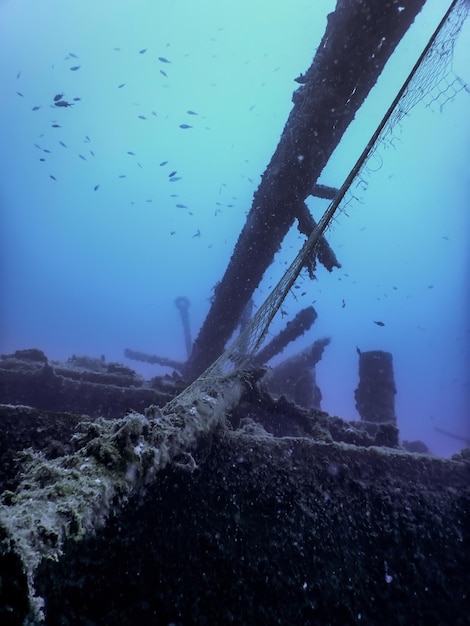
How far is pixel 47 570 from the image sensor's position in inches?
57.6

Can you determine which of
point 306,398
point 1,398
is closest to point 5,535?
point 1,398

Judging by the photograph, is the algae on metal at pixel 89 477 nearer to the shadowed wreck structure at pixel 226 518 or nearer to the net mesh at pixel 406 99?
the shadowed wreck structure at pixel 226 518

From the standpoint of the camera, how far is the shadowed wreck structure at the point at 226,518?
1.46 meters

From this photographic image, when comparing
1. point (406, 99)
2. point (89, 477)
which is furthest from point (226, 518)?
point (406, 99)

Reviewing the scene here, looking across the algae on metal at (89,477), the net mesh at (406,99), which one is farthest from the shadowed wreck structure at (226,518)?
the net mesh at (406,99)

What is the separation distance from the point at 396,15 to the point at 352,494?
4.71 meters

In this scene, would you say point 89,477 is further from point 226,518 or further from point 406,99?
point 406,99

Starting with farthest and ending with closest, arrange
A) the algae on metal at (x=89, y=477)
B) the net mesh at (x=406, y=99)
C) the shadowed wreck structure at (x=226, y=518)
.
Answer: the net mesh at (x=406, y=99), the shadowed wreck structure at (x=226, y=518), the algae on metal at (x=89, y=477)

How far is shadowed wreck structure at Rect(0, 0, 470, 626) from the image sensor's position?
57.6 inches

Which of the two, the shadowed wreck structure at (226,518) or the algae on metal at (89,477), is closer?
the algae on metal at (89,477)

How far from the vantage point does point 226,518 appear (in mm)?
2141

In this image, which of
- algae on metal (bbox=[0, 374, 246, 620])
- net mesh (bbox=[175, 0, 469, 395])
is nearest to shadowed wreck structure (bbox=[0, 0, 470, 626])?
algae on metal (bbox=[0, 374, 246, 620])

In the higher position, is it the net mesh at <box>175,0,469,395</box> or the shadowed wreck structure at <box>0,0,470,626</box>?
the net mesh at <box>175,0,469,395</box>

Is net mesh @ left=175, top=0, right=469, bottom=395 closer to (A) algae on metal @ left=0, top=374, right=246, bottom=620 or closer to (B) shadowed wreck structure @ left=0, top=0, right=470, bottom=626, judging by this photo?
(B) shadowed wreck structure @ left=0, top=0, right=470, bottom=626
